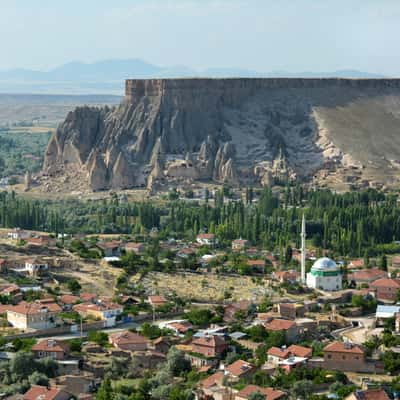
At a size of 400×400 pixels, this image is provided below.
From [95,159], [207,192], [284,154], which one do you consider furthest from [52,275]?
[284,154]

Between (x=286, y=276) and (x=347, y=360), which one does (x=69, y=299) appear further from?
(x=347, y=360)

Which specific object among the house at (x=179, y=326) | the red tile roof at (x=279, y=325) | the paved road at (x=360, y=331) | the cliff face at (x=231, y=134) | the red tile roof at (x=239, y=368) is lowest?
the paved road at (x=360, y=331)

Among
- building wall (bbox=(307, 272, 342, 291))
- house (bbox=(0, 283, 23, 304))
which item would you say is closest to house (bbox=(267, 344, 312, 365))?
building wall (bbox=(307, 272, 342, 291))

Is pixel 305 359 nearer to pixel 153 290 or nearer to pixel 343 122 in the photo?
pixel 153 290

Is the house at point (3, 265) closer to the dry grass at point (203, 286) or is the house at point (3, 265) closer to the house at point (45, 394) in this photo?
the dry grass at point (203, 286)

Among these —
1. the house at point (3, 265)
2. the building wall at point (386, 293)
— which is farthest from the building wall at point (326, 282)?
the house at point (3, 265)

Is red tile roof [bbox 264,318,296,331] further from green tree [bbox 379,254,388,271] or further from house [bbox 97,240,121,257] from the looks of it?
house [bbox 97,240,121,257]

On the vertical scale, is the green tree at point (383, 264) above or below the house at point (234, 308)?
above
